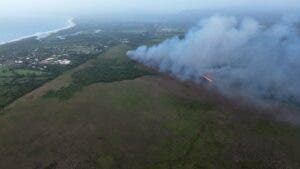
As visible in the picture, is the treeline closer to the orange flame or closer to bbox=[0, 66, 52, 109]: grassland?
bbox=[0, 66, 52, 109]: grassland

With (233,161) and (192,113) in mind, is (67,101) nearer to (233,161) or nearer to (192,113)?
(192,113)

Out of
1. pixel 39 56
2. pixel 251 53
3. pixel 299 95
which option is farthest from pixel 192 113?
pixel 39 56

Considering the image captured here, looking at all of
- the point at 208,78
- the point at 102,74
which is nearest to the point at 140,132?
the point at 208,78

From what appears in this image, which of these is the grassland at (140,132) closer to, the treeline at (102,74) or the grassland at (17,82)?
the treeline at (102,74)

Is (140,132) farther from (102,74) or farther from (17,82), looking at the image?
(17,82)

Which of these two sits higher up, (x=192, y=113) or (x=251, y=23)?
(x=251, y=23)

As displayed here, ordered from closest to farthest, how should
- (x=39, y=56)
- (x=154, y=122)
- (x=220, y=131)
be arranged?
1. (x=220, y=131)
2. (x=154, y=122)
3. (x=39, y=56)
